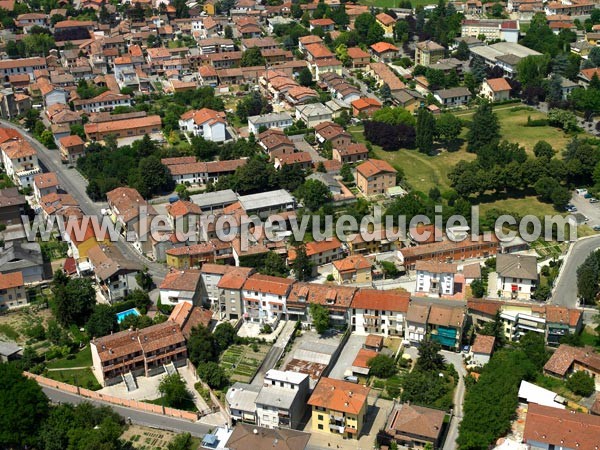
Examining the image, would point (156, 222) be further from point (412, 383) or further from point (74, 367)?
point (412, 383)

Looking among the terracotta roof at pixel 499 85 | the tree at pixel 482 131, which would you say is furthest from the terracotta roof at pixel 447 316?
the terracotta roof at pixel 499 85

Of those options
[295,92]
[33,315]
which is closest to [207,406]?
[33,315]

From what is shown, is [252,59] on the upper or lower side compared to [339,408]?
upper

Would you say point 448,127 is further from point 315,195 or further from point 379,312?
point 379,312

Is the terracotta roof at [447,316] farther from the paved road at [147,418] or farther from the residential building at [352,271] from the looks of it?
the paved road at [147,418]

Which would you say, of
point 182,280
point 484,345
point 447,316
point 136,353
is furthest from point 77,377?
point 484,345

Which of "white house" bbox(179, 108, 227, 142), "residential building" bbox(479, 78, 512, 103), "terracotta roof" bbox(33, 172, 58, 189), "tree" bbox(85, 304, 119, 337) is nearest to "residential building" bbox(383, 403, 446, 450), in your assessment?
"tree" bbox(85, 304, 119, 337)

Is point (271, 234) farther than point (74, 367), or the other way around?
point (271, 234)
